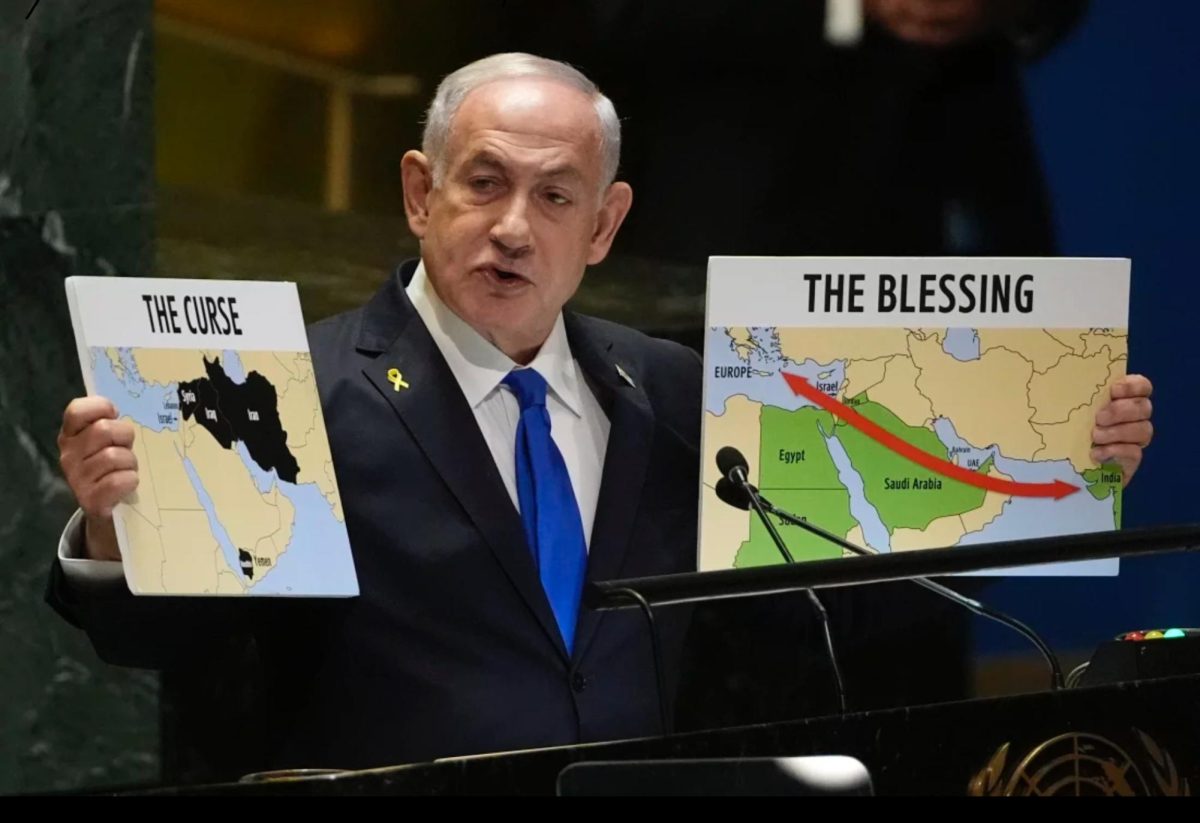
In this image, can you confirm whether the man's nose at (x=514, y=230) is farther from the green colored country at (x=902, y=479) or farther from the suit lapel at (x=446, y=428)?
the green colored country at (x=902, y=479)

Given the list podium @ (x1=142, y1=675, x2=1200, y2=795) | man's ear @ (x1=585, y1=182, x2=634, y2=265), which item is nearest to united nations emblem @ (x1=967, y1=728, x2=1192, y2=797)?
podium @ (x1=142, y1=675, x2=1200, y2=795)

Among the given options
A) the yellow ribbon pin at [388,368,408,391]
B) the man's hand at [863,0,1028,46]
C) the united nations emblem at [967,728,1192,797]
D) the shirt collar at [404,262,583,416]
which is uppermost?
the man's hand at [863,0,1028,46]

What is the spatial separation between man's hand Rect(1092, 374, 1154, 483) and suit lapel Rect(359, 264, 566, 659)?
1.00 m

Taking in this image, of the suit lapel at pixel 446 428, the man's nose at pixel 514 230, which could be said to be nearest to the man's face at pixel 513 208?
the man's nose at pixel 514 230

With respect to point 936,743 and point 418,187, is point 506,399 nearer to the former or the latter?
point 418,187

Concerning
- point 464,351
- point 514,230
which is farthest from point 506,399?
point 514,230

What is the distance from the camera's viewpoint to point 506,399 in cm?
336

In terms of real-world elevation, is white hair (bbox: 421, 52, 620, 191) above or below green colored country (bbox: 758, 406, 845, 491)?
above

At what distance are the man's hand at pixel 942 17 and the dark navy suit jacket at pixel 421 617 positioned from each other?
1.27 metres

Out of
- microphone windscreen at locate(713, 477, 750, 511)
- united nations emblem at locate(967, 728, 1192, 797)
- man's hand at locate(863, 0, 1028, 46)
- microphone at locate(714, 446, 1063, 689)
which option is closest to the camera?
united nations emblem at locate(967, 728, 1192, 797)

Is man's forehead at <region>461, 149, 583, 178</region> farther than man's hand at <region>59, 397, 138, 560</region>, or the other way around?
man's forehead at <region>461, 149, 583, 178</region>

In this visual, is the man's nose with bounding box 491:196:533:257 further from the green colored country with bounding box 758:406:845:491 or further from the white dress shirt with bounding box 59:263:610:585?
the green colored country with bounding box 758:406:845:491

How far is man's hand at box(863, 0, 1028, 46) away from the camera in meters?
3.97

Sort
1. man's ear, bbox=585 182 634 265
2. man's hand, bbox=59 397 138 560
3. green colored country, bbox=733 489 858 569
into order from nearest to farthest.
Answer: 1. man's hand, bbox=59 397 138 560
2. green colored country, bbox=733 489 858 569
3. man's ear, bbox=585 182 634 265
